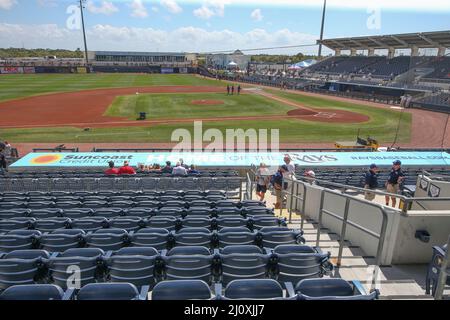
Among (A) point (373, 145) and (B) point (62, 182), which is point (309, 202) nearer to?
(B) point (62, 182)

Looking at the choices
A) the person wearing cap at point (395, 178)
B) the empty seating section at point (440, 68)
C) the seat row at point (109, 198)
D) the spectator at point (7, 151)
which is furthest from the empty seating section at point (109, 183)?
the empty seating section at point (440, 68)

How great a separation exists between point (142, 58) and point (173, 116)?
10133 centimetres

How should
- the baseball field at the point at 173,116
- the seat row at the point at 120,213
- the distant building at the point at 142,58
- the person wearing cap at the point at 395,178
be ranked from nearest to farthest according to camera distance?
1. the seat row at the point at 120,213
2. the person wearing cap at the point at 395,178
3. the baseball field at the point at 173,116
4. the distant building at the point at 142,58

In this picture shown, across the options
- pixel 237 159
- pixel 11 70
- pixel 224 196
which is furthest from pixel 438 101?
pixel 11 70

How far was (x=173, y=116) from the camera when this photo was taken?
31625 mm

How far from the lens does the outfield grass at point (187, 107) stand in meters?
32.8

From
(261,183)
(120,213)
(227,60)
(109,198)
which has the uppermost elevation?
(227,60)

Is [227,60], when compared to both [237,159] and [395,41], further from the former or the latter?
[237,159]

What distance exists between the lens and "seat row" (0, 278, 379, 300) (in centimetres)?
364

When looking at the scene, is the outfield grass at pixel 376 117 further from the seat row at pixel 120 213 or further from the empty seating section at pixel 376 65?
the seat row at pixel 120 213

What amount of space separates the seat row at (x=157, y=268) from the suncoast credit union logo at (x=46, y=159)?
41.7 feet

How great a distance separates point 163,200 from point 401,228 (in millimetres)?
5608

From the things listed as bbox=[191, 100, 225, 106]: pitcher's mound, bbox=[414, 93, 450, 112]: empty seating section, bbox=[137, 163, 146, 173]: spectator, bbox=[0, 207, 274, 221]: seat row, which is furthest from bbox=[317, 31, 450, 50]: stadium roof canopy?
bbox=[0, 207, 274, 221]: seat row

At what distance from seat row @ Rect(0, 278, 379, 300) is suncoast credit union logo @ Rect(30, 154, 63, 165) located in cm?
1405
